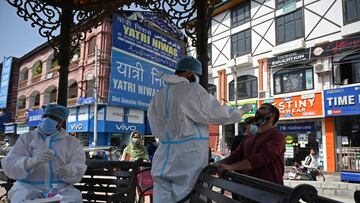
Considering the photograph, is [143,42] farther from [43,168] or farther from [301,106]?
[301,106]

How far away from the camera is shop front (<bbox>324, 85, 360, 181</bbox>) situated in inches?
602

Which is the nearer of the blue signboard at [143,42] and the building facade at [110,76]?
the blue signboard at [143,42]

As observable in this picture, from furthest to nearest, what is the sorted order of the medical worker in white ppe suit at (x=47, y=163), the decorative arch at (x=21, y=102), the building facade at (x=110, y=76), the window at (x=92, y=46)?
the decorative arch at (x=21, y=102) → the window at (x=92, y=46) → the building facade at (x=110, y=76) → the medical worker in white ppe suit at (x=47, y=163)

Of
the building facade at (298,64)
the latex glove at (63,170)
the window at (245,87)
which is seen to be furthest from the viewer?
the window at (245,87)

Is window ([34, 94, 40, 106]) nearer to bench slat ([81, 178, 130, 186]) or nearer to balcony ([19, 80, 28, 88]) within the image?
balcony ([19, 80, 28, 88])

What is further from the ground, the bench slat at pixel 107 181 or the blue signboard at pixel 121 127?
the blue signboard at pixel 121 127

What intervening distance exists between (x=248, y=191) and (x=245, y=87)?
1958 centimetres

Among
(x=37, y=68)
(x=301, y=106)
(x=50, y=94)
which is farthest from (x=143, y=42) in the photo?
(x=37, y=68)

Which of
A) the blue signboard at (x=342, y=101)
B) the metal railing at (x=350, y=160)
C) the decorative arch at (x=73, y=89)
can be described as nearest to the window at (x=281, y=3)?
the blue signboard at (x=342, y=101)

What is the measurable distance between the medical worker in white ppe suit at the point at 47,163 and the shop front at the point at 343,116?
1465 centimetres

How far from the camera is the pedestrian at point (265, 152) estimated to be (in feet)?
8.29

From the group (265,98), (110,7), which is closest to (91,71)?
(265,98)

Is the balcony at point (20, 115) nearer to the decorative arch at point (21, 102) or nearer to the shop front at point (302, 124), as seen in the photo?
the decorative arch at point (21, 102)

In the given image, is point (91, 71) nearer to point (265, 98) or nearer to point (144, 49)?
point (265, 98)
